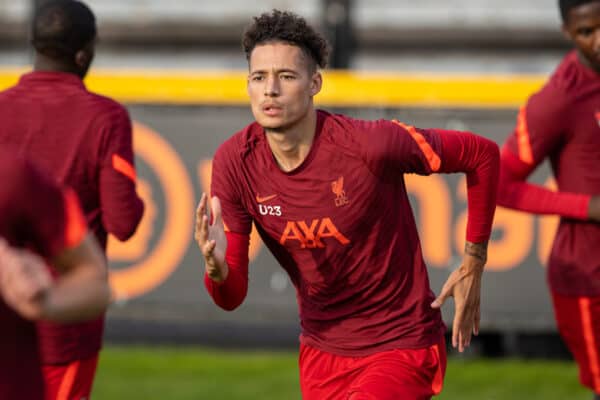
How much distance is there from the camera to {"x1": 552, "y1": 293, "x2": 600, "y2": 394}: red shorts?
6.04 meters

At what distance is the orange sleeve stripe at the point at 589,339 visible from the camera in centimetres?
605

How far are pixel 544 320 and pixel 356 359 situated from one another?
5003 mm

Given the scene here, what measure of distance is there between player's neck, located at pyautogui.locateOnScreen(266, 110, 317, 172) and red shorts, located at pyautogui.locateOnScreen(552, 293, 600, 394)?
1.89 meters

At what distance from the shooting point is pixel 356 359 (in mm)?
5020

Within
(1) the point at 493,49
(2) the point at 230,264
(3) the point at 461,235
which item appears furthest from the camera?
(1) the point at 493,49

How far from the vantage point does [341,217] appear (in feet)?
16.0

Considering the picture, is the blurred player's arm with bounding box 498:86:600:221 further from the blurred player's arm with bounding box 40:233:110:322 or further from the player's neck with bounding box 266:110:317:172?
the blurred player's arm with bounding box 40:233:110:322

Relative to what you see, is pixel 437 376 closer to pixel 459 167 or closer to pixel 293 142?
pixel 459 167

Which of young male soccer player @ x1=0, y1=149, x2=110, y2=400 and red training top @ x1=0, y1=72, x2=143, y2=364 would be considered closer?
young male soccer player @ x1=0, y1=149, x2=110, y2=400

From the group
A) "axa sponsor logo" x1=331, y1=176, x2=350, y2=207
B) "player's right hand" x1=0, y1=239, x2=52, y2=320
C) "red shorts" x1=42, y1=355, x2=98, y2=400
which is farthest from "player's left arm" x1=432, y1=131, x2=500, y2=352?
"player's right hand" x1=0, y1=239, x2=52, y2=320

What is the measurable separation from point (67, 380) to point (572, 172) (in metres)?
2.62

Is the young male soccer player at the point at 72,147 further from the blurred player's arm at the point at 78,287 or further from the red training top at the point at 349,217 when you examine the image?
the blurred player's arm at the point at 78,287

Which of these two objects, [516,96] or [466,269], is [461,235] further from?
[466,269]

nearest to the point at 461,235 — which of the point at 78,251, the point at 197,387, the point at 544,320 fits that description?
the point at 544,320
